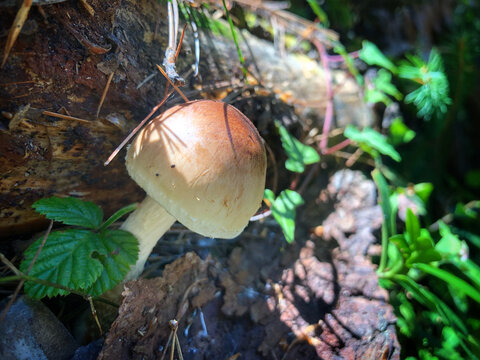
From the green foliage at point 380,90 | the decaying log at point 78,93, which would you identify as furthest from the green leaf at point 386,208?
the decaying log at point 78,93

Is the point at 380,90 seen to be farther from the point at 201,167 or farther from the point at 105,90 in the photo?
the point at 105,90

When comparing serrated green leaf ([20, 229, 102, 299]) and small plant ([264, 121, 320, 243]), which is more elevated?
serrated green leaf ([20, 229, 102, 299])

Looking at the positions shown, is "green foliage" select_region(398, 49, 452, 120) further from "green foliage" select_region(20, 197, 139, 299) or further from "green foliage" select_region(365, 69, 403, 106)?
"green foliage" select_region(20, 197, 139, 299)

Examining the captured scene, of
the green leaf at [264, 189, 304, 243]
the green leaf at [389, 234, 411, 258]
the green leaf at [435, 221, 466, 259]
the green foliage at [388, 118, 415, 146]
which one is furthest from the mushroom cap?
the green foliage at [388, 118, 415, 146]

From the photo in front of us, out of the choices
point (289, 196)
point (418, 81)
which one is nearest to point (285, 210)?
point (289, 196)

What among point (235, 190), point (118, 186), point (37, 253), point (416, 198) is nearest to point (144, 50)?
point (118, 186)

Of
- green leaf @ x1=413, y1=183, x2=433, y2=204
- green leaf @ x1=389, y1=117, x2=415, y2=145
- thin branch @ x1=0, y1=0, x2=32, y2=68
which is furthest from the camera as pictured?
green leaf @ x1=389, y1=117, x2=415, y2=145
